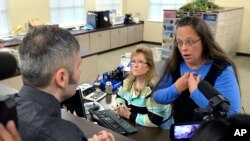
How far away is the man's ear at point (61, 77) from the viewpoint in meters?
0.98

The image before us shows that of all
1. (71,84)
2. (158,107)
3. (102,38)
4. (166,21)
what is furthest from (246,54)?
(71,84)

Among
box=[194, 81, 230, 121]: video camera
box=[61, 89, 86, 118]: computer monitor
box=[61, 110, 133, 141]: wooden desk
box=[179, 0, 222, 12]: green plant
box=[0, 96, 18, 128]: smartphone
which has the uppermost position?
box=[179, 0, 222, 12]: green plant

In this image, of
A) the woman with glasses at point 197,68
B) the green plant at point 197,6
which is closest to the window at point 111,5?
the green plant at point 197,6

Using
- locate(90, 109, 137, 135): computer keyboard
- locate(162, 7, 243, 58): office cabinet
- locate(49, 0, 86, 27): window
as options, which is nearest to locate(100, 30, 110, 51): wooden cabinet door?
locate(49, 0, 86, 27): window

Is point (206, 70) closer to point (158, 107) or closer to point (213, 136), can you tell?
point (158, 107)

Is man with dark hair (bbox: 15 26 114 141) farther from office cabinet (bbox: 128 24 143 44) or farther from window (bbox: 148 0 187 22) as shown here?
window (bbox: 148 0 187 22)

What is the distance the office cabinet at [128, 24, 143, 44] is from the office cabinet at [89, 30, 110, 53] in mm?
946

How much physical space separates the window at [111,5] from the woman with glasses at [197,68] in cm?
581

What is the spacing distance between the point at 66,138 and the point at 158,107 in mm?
1055

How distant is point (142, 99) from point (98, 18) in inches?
195

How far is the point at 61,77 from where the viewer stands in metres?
0.99

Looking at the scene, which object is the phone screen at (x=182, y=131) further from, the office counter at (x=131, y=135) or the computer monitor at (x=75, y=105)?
the computer monitor at (x=75, y=105)

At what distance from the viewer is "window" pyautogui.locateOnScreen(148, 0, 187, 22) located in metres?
7.40

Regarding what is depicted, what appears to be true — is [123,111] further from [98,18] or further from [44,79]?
[98,18]
